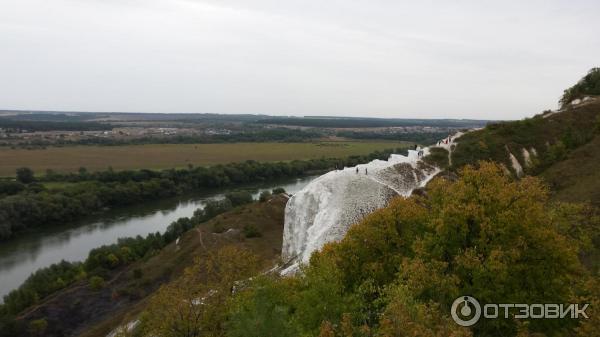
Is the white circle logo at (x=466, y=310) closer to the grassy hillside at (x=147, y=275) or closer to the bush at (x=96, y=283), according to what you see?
the grassy hillside at (x=147, y=275)

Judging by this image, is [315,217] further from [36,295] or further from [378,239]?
[36,295]

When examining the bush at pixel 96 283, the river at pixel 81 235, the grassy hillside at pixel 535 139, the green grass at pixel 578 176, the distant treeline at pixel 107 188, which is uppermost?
the grassy hillside at pixel 535 139

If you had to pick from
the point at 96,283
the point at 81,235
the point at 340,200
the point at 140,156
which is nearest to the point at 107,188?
the point at 81,235

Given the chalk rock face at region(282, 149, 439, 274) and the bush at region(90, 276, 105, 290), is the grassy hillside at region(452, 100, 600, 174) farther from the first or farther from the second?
the bush at region(90, 276, 105, 290)

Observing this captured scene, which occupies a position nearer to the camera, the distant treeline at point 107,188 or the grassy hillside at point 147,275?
the grassy hillside at point 147,275

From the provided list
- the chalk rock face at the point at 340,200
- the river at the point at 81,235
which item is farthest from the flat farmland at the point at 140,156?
the chalk rock face at the point at 340,200

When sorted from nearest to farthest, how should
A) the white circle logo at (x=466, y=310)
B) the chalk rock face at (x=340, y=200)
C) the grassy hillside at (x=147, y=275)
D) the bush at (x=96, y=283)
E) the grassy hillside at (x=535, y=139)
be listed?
the white circle logo at (x=466, y=310), the chalk rock face at (x=340, y=200), the grassy hillside at (x=147, y=275), the grassy hillside at (x=535, y=139), the bush at (x=96, y=283)
